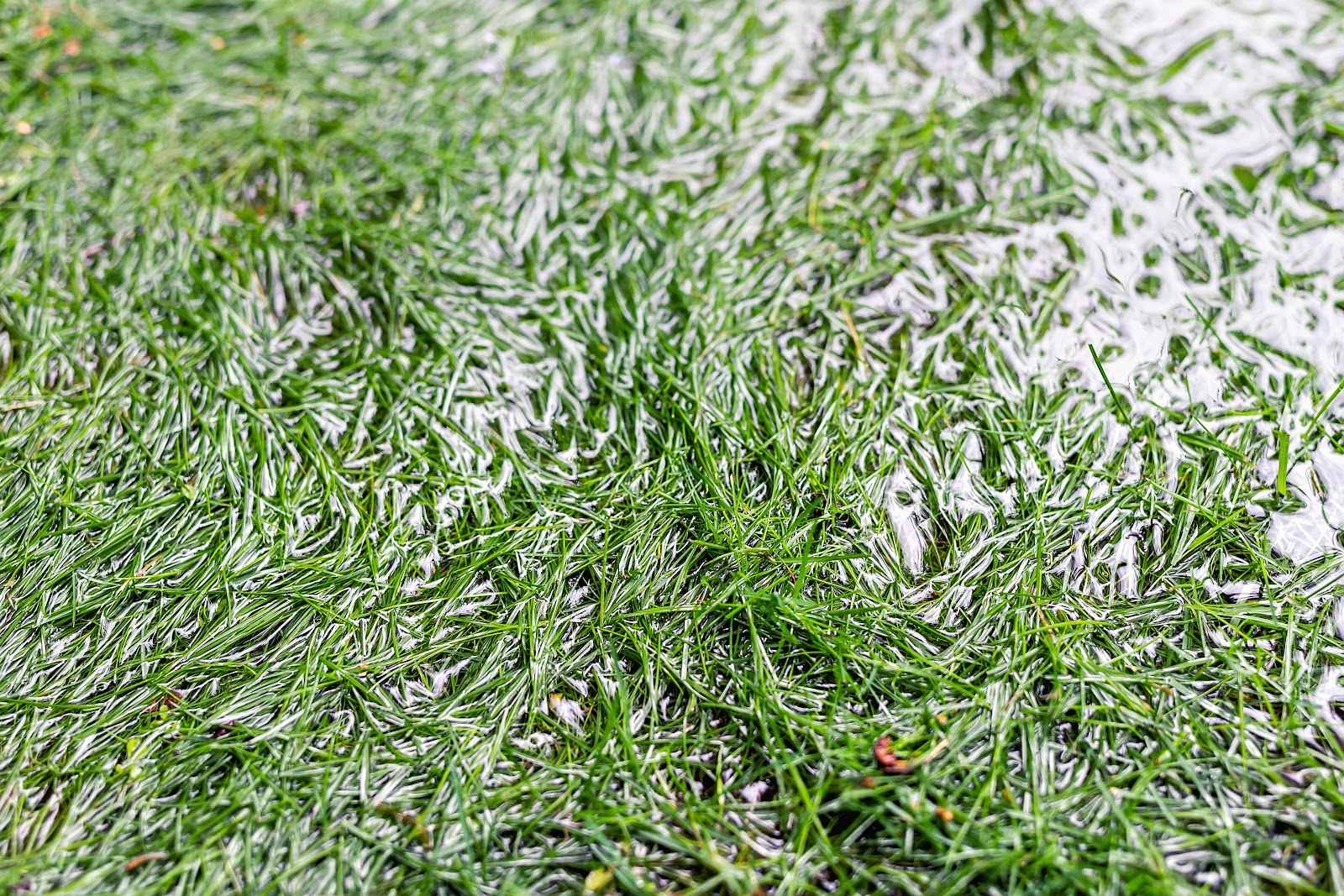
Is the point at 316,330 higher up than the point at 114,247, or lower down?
lower down

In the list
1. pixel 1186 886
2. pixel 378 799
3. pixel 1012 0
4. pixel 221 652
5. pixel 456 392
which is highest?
pixel 1012 0

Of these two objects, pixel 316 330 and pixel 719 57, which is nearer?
pixel 316 330

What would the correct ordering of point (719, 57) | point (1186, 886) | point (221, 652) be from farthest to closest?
point (719, 57), point (221, 652), point (1186, 886)

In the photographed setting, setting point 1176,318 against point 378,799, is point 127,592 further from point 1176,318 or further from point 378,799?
point 1176,318

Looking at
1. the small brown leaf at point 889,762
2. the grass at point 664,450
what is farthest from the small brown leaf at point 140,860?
the small brown leaf at point 889,762

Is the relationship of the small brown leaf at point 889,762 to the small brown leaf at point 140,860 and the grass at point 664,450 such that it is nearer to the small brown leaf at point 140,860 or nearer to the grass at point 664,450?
the grass at point 664,450

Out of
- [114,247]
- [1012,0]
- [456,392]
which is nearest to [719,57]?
[1012,0]

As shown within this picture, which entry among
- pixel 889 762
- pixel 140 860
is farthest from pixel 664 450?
pixel 140 860

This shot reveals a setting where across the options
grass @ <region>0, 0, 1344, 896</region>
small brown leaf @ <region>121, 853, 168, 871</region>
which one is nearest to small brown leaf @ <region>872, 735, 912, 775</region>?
grass @ <region>0, 0, 1344, 896</region>

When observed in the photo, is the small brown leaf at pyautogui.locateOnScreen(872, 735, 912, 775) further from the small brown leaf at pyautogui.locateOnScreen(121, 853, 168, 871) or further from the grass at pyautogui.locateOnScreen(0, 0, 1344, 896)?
the small brown leaf at pyautogui.locateOnScreen(121, 853, 168, 871)
